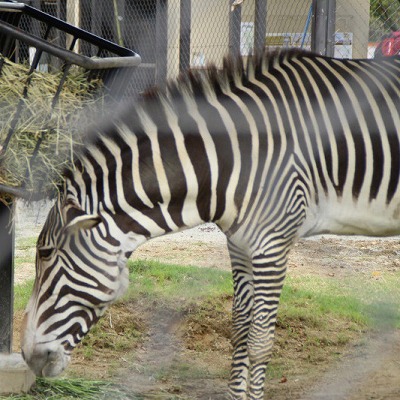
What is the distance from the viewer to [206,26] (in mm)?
8461

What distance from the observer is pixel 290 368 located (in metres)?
3.85

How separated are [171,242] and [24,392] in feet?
9.21

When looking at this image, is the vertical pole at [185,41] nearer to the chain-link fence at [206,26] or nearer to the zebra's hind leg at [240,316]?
the chain-link fence at [206,26]

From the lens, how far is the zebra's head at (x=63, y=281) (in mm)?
2691

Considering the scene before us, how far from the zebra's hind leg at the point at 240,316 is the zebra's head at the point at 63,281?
670mm

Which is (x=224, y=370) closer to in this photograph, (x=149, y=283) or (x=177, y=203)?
(x=149, y=283)

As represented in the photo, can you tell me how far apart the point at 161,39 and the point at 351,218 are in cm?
494

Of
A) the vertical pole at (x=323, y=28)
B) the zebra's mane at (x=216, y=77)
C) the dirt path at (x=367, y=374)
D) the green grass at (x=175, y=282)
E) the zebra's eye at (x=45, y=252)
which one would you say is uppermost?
the vertical pole at (x=323, y=28)

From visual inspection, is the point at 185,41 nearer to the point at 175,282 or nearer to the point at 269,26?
the point at 269,26

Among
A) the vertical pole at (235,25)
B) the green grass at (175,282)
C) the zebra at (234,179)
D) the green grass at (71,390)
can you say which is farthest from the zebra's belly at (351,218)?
the vertical pole at (235,25)

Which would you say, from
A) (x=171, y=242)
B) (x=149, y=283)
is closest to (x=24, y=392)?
(x=149, y=283)

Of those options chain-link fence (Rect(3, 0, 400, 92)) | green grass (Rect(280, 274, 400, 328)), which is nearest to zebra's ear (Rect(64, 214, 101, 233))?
green grass (Rect(280, 274, 400, 328))

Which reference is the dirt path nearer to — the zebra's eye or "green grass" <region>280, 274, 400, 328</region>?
"green grass" <region>280, 274, 400, 328</region>

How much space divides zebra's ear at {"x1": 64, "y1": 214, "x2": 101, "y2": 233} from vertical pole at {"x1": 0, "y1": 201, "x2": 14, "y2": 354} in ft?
1.73
